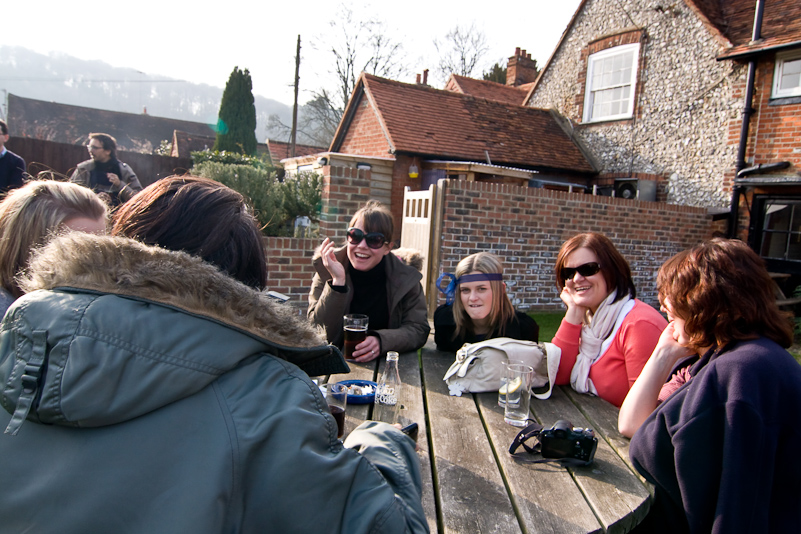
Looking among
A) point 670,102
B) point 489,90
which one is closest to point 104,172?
point 670,102

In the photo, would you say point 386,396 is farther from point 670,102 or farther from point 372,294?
point 670,102

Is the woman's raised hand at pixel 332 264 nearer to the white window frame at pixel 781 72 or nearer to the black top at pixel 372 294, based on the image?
the black top at pixel 372 294

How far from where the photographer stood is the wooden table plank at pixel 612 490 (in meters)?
1.42

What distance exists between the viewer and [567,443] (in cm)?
168

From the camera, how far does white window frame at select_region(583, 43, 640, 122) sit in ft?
38.1

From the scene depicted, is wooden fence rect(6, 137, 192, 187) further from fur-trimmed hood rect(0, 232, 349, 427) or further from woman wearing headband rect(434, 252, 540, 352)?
fur-trimmed hood rect(0, 232, 349, 427)

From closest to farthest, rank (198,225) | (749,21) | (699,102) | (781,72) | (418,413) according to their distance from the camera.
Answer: (198,225) < (418,413) < (781,72) < (749,21) < (699,102)

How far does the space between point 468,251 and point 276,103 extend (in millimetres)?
102147

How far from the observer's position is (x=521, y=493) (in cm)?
150

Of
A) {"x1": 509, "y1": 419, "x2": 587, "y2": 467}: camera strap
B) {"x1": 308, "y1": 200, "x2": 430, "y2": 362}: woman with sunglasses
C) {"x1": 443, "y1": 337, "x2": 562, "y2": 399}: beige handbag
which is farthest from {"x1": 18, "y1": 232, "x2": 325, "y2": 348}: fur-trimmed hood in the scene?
{"x1": 308, "y1": 200, "x2": 430, "y2": 362}: woman with sunglasses

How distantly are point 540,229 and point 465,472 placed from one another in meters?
6.44

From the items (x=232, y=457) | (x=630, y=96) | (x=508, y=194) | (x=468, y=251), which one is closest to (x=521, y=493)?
(x=232, y=457)

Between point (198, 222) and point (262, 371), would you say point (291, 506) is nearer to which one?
point (262, 371)

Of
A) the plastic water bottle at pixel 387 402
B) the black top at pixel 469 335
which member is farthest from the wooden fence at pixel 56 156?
the plastic water bottle at pixel 387 402
